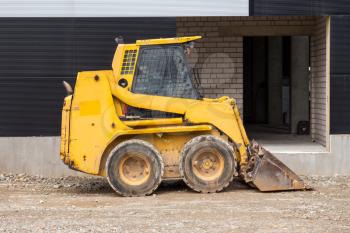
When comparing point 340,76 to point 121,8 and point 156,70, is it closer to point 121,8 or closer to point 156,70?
point 156,70

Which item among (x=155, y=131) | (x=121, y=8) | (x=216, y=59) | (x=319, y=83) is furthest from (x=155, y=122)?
(x=319, y=83)

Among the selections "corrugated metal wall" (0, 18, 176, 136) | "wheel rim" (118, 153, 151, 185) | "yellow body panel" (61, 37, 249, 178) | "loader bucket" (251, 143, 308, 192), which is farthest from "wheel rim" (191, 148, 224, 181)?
"corrugated metal wall" (0, 18, 176, 136)

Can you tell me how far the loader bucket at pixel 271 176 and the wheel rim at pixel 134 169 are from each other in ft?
6.26

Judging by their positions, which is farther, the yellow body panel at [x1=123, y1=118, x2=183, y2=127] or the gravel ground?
the yellow body panel at [x1=123, y1=118, x2=183, y2=127]

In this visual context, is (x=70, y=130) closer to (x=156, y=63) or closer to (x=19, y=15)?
(x=156, y=63)

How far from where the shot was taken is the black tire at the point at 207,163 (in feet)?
37.7

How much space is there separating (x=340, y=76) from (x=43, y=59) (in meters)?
6.40

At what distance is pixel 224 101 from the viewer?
1176 cm

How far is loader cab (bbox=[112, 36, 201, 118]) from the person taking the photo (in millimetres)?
11773

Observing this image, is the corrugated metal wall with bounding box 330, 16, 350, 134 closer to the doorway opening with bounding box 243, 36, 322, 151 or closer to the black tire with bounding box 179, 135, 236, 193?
the doorway opening with bounding box 243, 36, 322, 151

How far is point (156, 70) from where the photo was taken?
11.8 m

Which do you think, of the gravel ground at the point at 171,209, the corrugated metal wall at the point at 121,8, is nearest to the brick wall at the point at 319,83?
the corrugated metal wall at the point at 121,8

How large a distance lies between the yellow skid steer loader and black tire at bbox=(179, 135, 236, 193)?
18 mm

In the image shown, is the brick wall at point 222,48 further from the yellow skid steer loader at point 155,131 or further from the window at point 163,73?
the yellow skid steer loader at point 155,131
